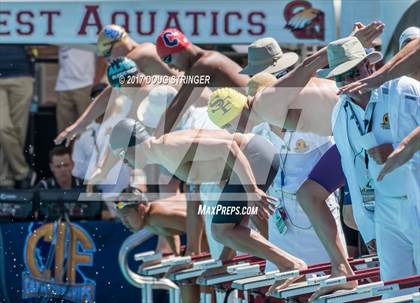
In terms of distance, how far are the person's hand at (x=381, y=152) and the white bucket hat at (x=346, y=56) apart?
0.42 metres

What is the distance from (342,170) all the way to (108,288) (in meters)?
4.02

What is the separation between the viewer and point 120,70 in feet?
29.3

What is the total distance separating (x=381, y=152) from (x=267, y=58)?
188cm

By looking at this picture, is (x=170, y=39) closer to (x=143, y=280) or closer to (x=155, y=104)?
(x=155, y=104)

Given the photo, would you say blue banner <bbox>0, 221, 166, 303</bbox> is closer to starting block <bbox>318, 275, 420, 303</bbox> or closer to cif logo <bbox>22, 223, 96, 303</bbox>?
cif logo <bbox>22, 223, 96, 303</bbox>

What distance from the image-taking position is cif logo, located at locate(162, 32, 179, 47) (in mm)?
8648

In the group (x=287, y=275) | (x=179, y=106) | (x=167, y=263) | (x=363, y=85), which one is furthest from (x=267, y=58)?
(x=363, y=85)

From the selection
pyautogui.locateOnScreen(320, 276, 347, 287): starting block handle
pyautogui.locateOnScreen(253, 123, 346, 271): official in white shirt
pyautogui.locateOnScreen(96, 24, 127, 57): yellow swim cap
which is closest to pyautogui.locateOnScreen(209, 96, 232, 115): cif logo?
pyautogui.locateOnScreen(253, 123, 346, 271): official in white shirt

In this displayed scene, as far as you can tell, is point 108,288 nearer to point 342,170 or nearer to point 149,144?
point 149,144

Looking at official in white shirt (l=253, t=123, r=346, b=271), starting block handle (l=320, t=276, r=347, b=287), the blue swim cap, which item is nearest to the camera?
starting block handle (l=320, t=276, r=347, b=287)

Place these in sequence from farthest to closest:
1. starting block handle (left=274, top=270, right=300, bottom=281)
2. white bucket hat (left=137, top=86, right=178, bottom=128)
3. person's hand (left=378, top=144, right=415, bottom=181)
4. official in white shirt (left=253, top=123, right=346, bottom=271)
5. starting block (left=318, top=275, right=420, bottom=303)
→ white bucket hat (left=137, top=86, right=178, bottom=128) < official in white shirt (left=253, top=123, right=346, bottom=271) < starting block handle (left=274, top=270, right=300, bottom=281) < starting block (left=318, top=275, right=420, bottom=303) < person's hand (left=378, top=144, right=415, bottom=181)

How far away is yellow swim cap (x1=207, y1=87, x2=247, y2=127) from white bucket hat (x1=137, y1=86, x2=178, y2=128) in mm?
1594

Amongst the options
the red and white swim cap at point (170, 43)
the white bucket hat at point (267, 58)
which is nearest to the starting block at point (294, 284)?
the white bucket hat at point (267, 58)

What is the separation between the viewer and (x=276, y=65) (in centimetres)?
765
